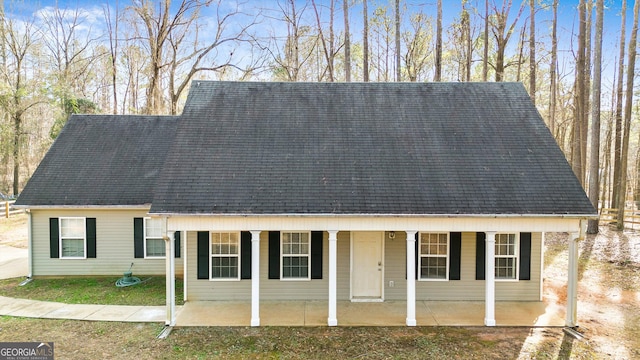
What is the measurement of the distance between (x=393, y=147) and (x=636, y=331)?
703cm

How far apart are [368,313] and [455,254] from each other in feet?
9.58

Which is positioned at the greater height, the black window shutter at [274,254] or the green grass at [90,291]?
the black window shutter at [274,254]

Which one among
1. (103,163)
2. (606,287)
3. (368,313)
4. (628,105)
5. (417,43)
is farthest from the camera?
(417,43)

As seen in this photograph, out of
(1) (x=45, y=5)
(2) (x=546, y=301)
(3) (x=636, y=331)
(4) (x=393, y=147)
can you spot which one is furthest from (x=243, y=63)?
(3) (x=636, y=331)

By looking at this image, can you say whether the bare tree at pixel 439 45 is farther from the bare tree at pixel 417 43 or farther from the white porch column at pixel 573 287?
the white porch column at pixel 573 287

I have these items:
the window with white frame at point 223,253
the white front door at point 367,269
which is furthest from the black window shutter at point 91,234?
the white front door at point 367,269

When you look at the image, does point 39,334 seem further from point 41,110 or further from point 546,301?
point 41,110

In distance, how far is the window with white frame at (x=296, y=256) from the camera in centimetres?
1008

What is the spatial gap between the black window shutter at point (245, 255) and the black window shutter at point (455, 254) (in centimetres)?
549

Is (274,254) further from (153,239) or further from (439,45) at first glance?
(439,45)

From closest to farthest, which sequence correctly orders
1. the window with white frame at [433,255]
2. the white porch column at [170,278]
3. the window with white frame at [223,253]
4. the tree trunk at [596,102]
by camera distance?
the white porch column at [170,278], the window with white frame at [223,253], the window with white frame at [433,255], the tree trunk at [596,102]

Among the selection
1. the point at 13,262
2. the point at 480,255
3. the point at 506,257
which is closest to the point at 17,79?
the point at 13,262

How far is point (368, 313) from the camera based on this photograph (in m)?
9.23

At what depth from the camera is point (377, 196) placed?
8742mm
